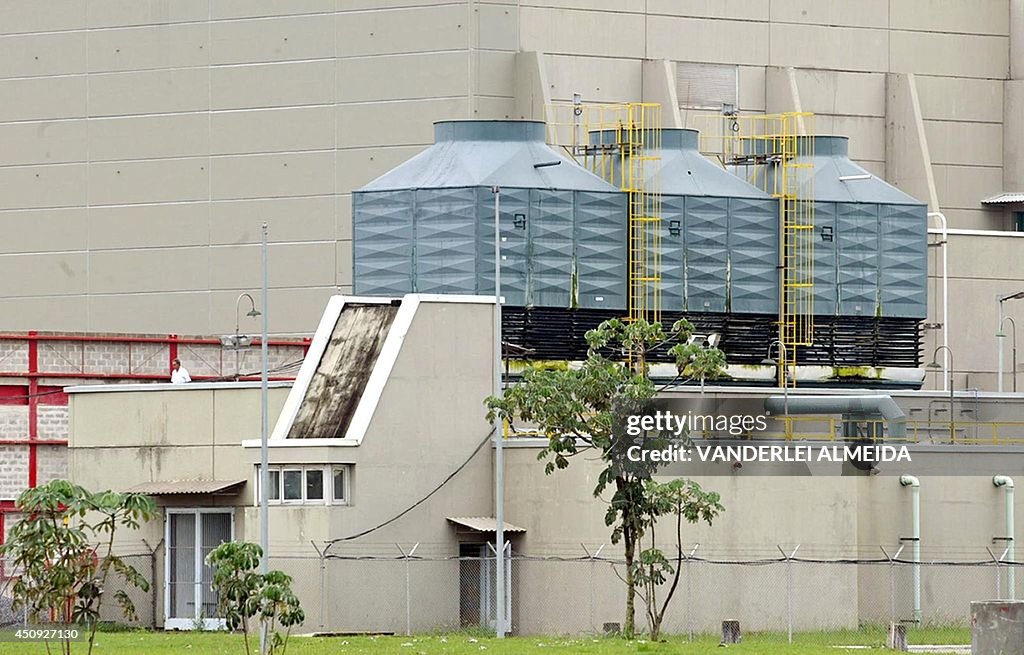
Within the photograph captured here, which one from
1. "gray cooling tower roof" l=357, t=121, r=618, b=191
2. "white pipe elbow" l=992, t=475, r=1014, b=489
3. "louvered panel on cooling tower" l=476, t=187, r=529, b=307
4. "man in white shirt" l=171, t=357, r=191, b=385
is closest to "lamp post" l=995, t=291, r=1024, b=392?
"gray cooling tower roof" l=357, t=121, r=618, b=191

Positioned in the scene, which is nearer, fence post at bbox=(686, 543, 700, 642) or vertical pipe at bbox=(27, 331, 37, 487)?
fence post at bbox=(686, 543, 700, 642)

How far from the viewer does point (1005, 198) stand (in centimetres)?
7075

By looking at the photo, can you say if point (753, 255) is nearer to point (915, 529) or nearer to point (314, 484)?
point (915, 529)

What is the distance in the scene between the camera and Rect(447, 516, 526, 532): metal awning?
45.8 meters

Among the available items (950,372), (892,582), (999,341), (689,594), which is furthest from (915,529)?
(999,341)

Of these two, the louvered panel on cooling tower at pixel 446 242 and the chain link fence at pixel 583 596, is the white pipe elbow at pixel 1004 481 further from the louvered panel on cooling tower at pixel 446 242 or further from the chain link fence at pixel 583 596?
the louvered panel on cooling tower at pixel 446 242

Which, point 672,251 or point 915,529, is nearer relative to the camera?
point 915,529

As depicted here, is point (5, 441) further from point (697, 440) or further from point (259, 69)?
point (697, 440)

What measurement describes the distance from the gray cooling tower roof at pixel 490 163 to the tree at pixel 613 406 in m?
13.2

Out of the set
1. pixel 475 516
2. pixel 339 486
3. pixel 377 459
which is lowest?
pixel 475 516

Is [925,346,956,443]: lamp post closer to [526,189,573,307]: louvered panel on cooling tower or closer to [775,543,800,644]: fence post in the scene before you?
[775,543,800,644]: fence post

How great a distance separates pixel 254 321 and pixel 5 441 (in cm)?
1093
